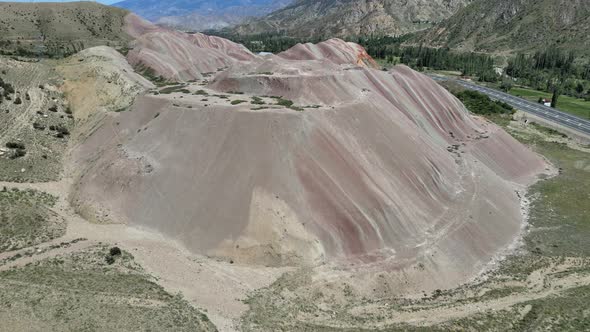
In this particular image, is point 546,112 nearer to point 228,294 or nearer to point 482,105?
point 482,105

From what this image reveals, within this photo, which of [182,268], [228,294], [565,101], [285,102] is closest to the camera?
[228,294]

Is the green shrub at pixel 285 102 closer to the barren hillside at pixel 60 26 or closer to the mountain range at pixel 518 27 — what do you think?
the barren hillside at pixel 60 26

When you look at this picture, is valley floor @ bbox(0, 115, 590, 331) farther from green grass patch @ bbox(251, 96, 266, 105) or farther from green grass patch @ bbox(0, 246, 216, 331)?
green grass patch @ bbox(251, 96, 266, 105)

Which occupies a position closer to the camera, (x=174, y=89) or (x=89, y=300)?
(x=89, y=300)

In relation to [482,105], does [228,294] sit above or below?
below

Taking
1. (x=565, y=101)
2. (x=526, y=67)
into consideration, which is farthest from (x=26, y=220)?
(x=526, y=67)

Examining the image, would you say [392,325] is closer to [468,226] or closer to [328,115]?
[468,226]

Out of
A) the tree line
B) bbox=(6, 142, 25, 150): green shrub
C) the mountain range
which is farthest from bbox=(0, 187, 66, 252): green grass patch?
the mountain range
